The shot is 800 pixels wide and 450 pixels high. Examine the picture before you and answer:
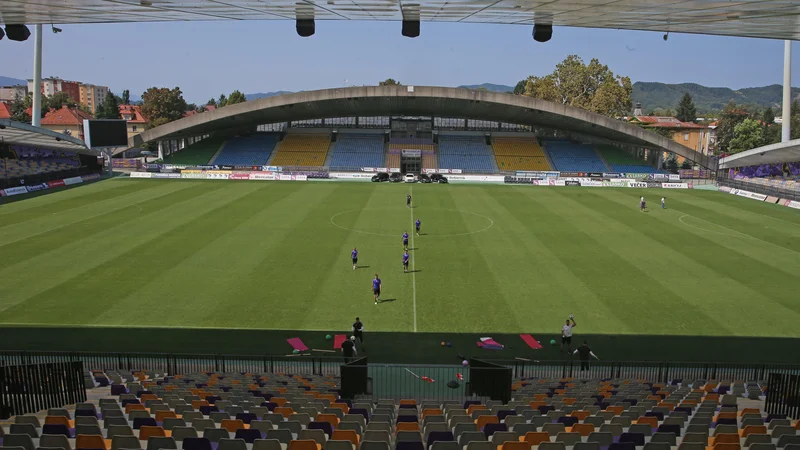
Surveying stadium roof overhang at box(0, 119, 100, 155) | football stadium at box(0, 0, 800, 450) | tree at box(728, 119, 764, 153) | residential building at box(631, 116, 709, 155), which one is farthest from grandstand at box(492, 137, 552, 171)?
stadium roof overhang at box(0, 119, 100, 155)

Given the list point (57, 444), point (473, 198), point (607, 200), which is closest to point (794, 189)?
point (607, 200)

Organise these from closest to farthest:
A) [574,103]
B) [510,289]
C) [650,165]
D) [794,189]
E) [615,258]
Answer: [510,289] < [615,258] < [794,189] < [650,165] < [574,103]

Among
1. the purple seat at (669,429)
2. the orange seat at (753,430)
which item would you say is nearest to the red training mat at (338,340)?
the purple seat at (669,429)

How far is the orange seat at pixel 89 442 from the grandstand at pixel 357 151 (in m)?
70.0

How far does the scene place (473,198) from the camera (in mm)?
54531

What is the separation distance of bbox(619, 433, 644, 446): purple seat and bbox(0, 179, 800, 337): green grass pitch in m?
12.2

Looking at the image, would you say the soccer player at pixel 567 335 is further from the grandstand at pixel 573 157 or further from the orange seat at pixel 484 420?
the grandstand at pixel 573 157

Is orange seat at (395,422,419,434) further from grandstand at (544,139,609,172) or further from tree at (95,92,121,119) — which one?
tree at (95,92,121,119)

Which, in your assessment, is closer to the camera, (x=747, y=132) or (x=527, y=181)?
(x=527, y=181)

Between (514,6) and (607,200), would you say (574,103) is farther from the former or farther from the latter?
(514,6)

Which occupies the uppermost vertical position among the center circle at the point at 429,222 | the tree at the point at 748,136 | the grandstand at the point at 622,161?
the tree at the point at 748,136

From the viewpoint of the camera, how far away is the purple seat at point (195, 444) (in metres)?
8.12

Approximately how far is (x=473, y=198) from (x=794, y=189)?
30.8m

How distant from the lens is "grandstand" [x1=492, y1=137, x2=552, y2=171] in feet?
258
